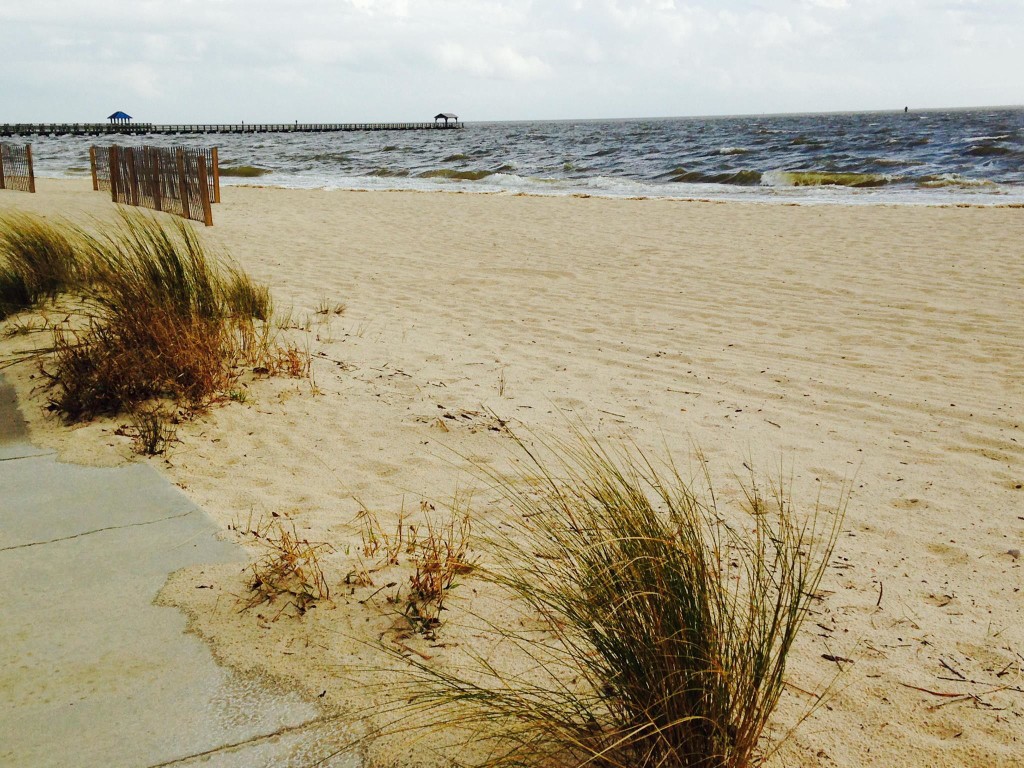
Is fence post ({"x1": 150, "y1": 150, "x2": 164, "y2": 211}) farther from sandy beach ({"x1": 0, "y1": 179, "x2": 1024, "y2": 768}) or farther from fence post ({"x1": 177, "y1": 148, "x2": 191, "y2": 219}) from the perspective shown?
sandy beach ({"x1": 0, "y1": 179, "x2": 1024, "y2": 768})

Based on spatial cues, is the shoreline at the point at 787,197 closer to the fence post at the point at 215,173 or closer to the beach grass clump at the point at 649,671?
the fence post at the point at 215,173

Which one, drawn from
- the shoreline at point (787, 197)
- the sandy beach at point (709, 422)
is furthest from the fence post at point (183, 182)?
the shoreline at point (787, 197)

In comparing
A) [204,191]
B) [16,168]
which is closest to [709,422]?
[204,191]

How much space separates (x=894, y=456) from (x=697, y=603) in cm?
251

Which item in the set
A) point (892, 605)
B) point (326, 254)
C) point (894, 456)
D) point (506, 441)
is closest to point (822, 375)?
point (894, 456)

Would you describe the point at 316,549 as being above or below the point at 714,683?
below

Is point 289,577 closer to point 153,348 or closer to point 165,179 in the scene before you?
point 153,348

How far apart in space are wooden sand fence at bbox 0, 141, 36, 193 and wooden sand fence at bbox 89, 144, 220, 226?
396 centimetres

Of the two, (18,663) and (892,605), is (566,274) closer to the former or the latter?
(892,605)

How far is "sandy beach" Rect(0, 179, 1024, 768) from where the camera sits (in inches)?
83.5

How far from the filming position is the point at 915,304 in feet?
22.1

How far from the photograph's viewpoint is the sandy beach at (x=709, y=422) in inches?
83.5

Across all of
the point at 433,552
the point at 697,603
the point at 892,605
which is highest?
the point at 697,603

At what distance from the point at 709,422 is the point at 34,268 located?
181 inches
